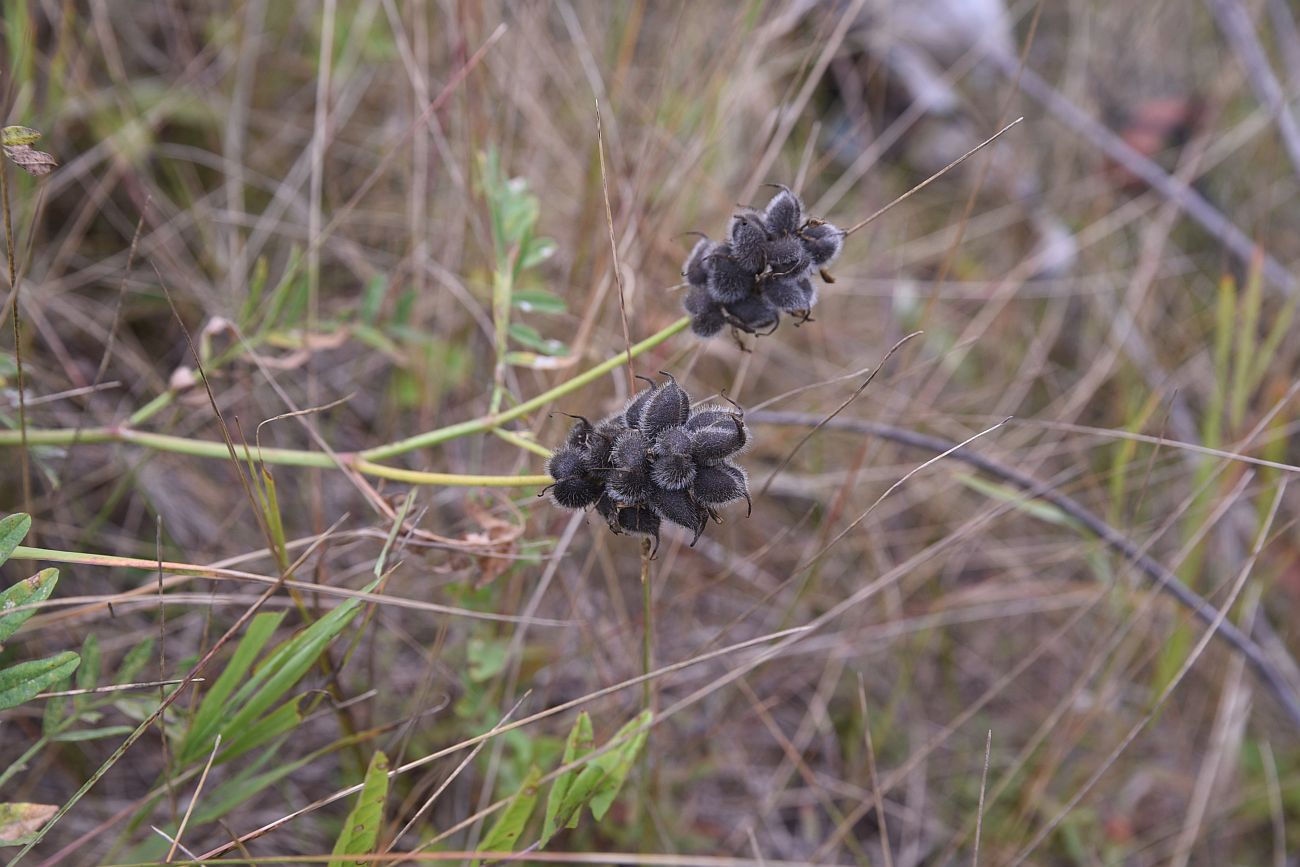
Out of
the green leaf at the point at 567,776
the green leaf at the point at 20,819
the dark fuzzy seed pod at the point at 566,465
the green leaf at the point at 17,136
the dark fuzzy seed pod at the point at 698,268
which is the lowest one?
the green leaf at the point at 20,819

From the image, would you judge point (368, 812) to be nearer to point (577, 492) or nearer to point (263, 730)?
point (263, 730)

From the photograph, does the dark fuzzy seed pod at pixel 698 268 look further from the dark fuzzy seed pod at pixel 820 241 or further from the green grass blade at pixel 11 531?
the green grass blade at pixel 11 531

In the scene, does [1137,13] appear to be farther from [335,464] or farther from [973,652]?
[335,464]

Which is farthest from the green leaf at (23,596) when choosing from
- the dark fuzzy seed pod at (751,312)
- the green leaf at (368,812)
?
the dark fuzzy seed pod at (751,312)

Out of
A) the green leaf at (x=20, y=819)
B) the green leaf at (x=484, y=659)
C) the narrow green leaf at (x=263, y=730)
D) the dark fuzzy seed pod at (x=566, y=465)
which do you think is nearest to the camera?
the green leaf at (x=20, y=819)

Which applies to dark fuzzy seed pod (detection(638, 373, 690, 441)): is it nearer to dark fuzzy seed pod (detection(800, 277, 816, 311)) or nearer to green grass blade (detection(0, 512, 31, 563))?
dark fuzzy seed pod (detection(800, 277, 816, 311))

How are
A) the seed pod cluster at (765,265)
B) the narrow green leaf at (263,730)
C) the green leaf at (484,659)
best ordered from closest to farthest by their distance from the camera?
the seed pod cluster at (765,265) < the narrow green leaf at (263,730) < the green leaf at (484,659)
